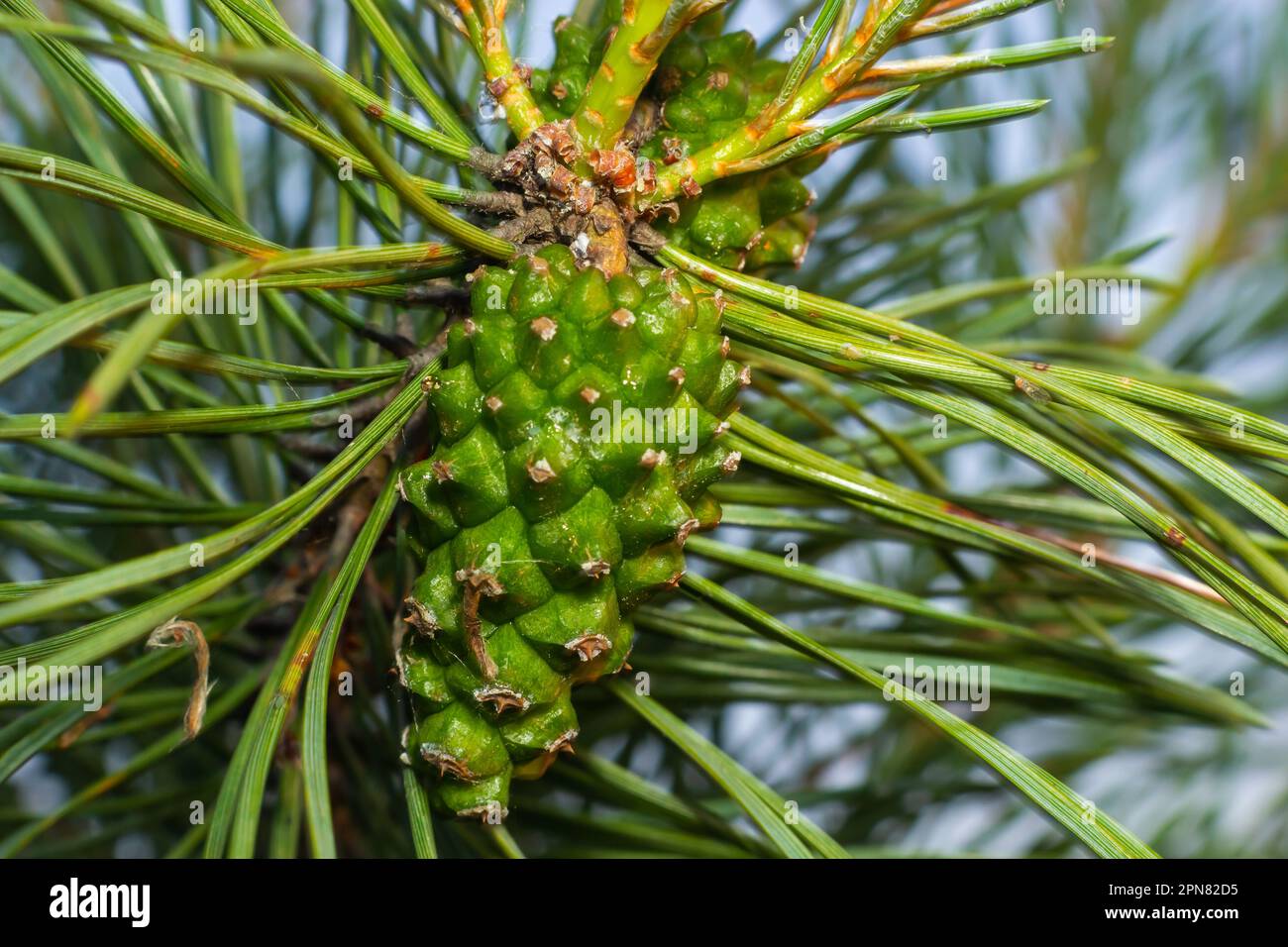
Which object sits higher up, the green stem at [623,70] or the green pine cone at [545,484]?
the green stem at [623,70]

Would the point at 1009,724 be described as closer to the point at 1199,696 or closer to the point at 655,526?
the point at 1199,696

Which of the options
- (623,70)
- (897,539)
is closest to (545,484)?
(623,70)

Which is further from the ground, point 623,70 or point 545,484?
point 623,70

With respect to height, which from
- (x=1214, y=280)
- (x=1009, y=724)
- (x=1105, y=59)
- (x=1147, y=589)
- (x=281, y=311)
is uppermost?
(x=1105, y=59)

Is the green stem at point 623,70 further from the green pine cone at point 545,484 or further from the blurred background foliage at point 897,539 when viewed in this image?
the blurred background foliage at point 897,539

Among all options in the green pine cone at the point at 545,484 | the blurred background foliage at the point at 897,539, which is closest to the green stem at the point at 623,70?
the green pine cone at the point at 545,484

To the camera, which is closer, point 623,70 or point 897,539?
point 623,70

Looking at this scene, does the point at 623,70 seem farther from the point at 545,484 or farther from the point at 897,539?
the point at 897,539

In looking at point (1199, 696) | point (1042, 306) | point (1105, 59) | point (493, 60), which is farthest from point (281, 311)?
point (1105, 59)
